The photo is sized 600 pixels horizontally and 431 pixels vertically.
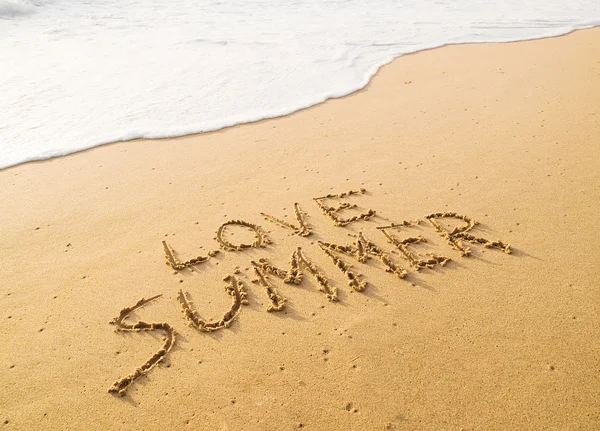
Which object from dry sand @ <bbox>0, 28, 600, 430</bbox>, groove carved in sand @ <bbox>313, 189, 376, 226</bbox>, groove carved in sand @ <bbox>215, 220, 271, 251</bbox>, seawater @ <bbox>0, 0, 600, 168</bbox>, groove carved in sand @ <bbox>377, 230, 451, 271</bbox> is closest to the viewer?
dry sand @ <bbox>0, 28, 600, 430</bbox>

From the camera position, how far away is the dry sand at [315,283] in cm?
204

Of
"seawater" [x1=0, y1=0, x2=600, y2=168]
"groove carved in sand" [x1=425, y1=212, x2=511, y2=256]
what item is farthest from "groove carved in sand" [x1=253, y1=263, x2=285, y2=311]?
"seawater" [x1=0, y1=0, x2=600, y2=168]

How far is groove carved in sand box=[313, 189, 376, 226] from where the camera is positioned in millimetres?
3094

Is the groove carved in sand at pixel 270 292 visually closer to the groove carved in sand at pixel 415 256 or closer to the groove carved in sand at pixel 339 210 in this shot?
the groove carved in sand at pixel 339 210

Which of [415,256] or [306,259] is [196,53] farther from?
[415,256]

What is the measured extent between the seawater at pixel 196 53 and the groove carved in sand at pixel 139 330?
2.11m

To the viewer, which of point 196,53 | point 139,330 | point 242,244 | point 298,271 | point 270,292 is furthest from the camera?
point 196,53

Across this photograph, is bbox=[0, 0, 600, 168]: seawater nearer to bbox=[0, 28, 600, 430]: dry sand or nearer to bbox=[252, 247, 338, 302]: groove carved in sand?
bbox=[0, 28, 600, 430]: dry sand

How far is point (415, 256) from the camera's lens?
2781mm

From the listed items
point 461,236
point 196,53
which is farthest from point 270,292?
point 196,53

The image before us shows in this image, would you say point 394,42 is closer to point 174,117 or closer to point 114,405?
point 174,117

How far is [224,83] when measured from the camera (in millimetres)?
5410

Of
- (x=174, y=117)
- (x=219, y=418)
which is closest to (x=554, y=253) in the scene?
(x=219, y=418)

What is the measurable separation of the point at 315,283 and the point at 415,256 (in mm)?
589
